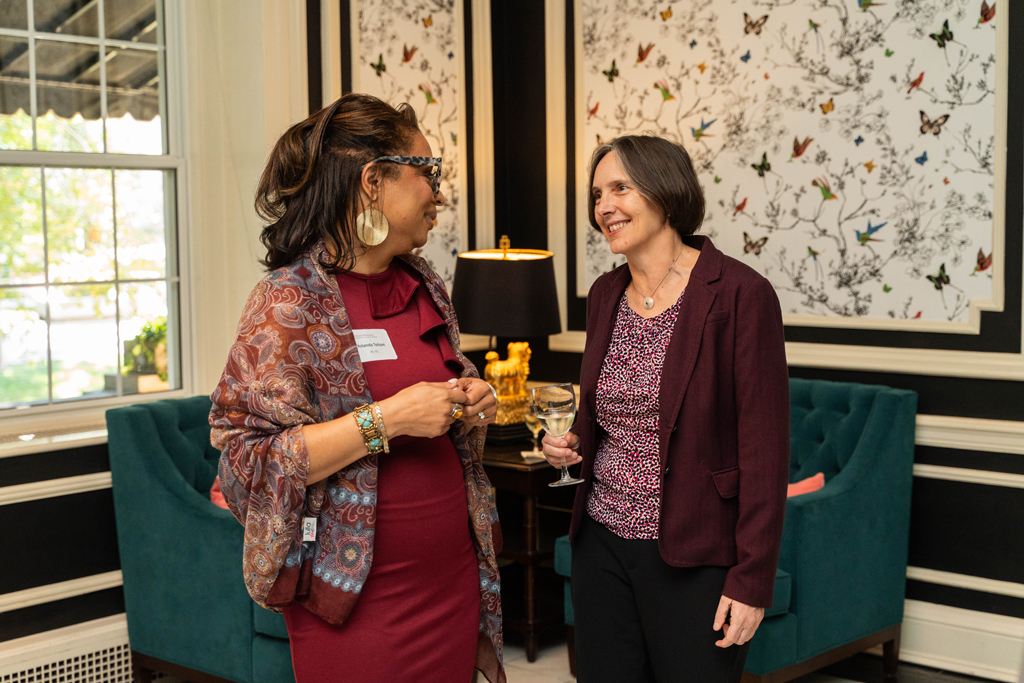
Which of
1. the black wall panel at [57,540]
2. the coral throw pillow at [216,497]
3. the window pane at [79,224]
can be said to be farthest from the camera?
the window pane at [79,224]

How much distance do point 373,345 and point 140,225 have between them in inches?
90.4

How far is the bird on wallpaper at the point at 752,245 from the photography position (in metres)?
3.66

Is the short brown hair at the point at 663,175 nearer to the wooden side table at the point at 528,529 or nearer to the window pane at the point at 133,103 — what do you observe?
the wooden side table at the point at 528,529

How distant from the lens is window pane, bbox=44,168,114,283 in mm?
3244

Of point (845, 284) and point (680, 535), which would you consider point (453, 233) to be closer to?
point (845, 284)

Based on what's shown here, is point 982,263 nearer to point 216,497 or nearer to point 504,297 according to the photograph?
point 504,297

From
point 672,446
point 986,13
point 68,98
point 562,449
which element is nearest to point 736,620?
point 672,446

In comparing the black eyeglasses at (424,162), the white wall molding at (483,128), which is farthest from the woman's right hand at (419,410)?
the white wall molding at (483,128)

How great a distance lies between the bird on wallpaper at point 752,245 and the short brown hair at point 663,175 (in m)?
1.92

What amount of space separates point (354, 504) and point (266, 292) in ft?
1.18

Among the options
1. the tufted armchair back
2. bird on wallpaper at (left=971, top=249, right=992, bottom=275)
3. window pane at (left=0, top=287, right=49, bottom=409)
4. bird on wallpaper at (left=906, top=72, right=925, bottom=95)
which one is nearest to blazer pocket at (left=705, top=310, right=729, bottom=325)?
the tufted armchair back

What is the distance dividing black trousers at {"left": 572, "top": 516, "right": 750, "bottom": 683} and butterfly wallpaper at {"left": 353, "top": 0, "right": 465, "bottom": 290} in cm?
238

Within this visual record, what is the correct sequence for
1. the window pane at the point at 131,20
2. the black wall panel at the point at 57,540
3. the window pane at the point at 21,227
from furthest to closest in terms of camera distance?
1. the window pane at the point at 131,20
2. the window pane at the point at 21,227
3. the black wall panel at the point at 57,540

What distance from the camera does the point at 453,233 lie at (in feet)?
14.0
